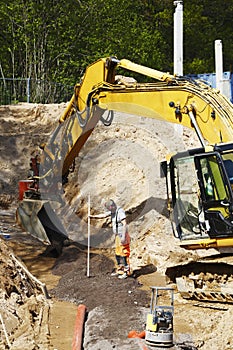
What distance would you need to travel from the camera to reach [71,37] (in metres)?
28.7

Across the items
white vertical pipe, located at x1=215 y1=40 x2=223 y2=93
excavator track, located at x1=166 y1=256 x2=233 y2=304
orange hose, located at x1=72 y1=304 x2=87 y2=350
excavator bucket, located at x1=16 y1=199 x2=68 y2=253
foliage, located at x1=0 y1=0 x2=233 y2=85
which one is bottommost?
orange hose, located at x1=72 y1=304 x2=87 y2=350

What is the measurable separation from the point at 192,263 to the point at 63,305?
2034mm

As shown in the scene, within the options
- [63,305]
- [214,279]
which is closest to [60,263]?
[63,305]

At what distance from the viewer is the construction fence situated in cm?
2516

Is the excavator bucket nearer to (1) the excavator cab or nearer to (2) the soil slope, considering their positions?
(2) the soil slope

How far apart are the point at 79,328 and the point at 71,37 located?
73.5 feet

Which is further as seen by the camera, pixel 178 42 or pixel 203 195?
pixel 178 42

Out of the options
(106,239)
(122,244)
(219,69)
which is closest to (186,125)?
(122,244)

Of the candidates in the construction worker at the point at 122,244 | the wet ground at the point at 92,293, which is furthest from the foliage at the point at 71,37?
the construction worker at the point at 122,244

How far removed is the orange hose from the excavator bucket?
3.61 m

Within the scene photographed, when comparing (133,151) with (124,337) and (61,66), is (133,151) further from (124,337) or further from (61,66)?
(61,66)

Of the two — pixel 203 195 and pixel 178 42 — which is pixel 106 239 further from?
pixel 178 42

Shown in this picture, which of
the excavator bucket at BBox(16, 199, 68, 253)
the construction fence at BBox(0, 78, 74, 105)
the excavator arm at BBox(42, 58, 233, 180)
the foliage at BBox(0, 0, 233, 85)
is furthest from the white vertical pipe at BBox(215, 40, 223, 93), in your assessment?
the foliage at BBox(0, 0, 233, 85)

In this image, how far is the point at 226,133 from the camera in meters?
8.77
